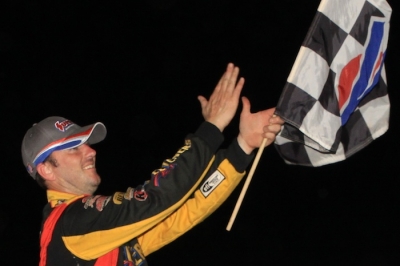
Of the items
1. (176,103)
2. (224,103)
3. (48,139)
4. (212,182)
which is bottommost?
(176,103)

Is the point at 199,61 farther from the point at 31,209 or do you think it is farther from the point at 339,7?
the point at 339,7

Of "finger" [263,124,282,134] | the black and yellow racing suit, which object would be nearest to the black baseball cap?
the black and yellow racing suit

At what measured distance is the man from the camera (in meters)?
1.72

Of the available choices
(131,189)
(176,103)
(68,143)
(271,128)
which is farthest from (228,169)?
(176,103)

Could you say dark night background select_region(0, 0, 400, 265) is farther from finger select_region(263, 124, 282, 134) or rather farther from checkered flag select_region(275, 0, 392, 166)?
finger select_region(263, 124, 282, 134)

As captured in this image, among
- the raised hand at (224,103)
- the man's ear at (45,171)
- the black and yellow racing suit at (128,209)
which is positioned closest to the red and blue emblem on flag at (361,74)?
the raised hand at (224,103)

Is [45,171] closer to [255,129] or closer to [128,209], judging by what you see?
[128,209]

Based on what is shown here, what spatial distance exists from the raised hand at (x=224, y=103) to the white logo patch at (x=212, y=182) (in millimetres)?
191

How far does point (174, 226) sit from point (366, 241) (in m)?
3.40

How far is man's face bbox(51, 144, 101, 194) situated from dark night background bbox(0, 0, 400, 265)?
2619 millimetres

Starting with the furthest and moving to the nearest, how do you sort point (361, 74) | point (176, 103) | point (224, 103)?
point (176, 103)
point (361, 74)
point (224, 103)

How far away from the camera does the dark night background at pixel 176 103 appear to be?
14.9ft

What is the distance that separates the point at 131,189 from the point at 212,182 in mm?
307

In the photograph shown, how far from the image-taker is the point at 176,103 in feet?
15.7
